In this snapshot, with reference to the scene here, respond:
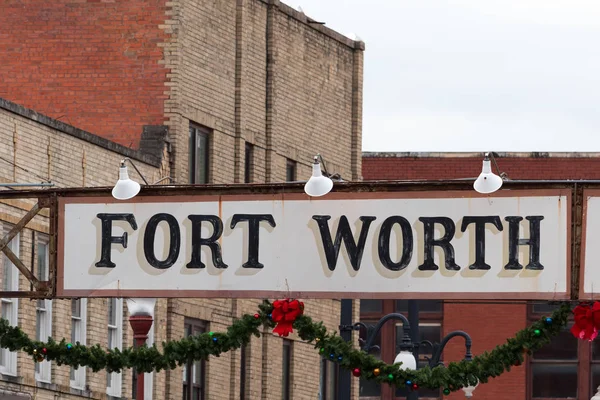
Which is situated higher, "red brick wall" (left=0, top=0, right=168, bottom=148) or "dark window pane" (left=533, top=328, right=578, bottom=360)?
"red brick wall" (left=0, top=0, right=168, bottom=148)

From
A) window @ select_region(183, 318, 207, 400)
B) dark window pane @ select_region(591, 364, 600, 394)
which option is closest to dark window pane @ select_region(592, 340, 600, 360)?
dark window pane @ select_region(591, 364, 600, 394)

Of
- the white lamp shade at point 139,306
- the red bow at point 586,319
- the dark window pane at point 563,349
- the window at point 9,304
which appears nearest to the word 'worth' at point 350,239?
the red bow at point 586,319

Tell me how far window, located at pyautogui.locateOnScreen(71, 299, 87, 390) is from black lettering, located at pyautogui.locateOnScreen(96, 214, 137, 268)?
54.9 ft

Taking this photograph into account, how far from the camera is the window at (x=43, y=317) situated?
32.6 meters

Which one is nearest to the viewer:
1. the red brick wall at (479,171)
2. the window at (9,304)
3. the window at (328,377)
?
the window at (9,304)

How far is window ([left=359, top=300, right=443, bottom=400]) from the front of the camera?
55000mm

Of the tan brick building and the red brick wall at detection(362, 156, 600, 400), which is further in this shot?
the red brick wall at detection(362, 156, 600, 400)

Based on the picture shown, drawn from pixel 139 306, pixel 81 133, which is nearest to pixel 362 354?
pixel 139 306

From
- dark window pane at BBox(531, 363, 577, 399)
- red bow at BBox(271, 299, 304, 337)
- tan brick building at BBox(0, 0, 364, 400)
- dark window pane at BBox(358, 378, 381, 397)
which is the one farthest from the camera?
dark window pane at BBox(358, 378, 381, 397)

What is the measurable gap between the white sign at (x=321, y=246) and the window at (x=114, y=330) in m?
18.1

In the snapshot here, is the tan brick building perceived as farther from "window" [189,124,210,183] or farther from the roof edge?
the roof edge

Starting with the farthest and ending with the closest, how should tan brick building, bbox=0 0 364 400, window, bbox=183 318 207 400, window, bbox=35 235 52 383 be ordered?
window, bbox=183 318 207 400
tan brick building, bbox=0 0 364 400
window, bbox=35 235 52 383

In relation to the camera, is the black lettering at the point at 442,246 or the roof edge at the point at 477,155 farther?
the roof edge at the point at 477,155

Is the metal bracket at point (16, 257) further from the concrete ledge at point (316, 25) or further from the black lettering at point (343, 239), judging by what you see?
the concrete ledge at point (316, 25)
